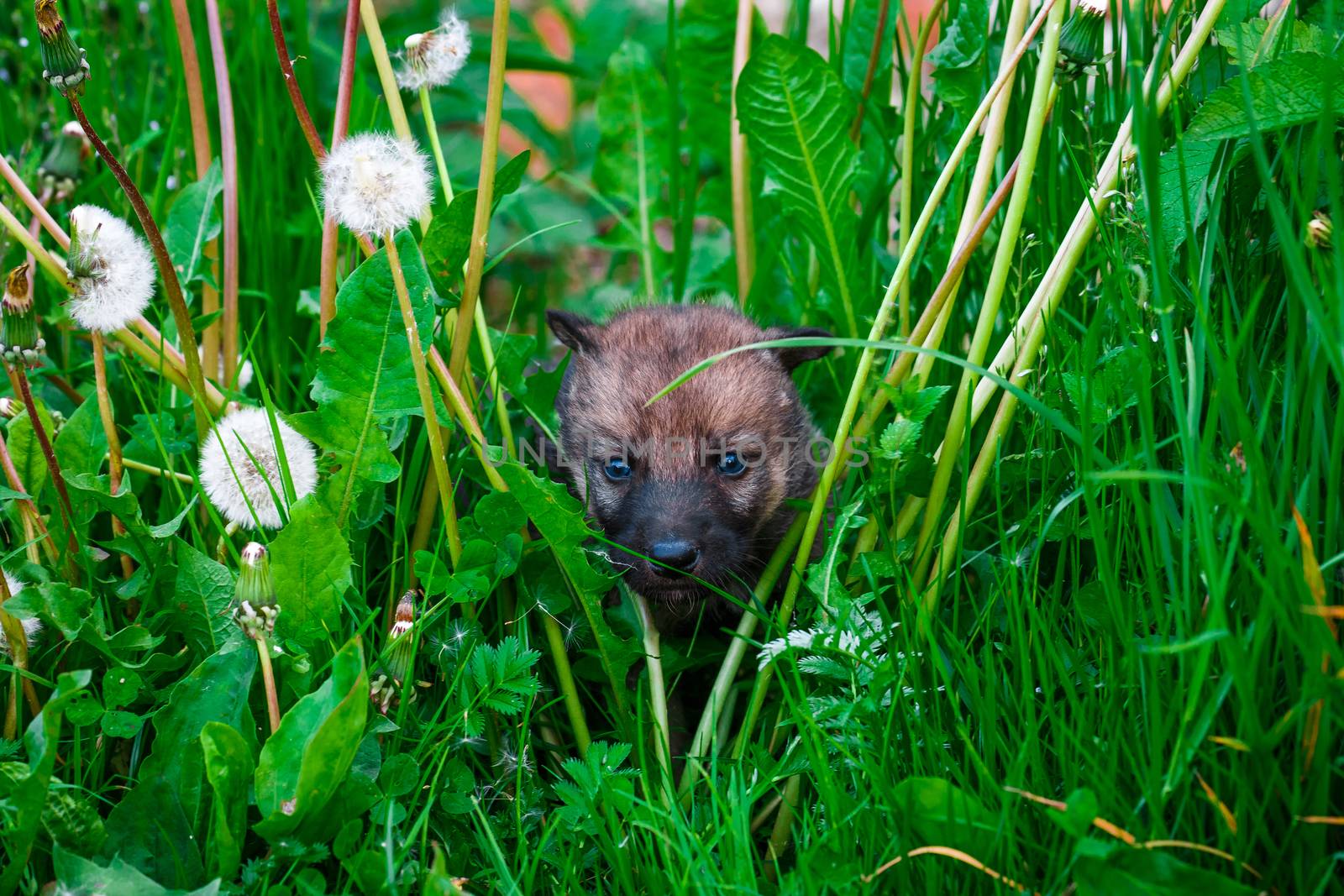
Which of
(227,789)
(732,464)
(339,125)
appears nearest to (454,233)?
(339,125)

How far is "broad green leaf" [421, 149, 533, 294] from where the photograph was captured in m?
2.53

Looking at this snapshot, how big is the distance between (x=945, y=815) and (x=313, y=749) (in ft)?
3.46

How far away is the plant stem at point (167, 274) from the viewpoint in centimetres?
204

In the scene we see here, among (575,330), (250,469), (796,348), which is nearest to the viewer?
(250,469)

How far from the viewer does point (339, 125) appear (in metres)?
2.44

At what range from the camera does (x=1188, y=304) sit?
7.64 ft

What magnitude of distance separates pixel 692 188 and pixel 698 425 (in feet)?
3.89

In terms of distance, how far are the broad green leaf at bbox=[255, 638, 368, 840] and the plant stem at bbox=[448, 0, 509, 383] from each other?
856 millimetres

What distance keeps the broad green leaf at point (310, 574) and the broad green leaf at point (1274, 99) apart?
6.07 ft

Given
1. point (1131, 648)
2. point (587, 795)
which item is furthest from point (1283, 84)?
point (587, 795)

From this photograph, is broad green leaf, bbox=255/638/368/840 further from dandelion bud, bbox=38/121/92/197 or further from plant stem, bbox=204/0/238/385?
dandelion bud, bbox=38/121/92/197

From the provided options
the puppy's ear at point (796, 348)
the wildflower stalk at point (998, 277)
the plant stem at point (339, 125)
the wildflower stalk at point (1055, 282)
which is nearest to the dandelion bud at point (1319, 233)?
the wildflower stalk at point (1055, 282)

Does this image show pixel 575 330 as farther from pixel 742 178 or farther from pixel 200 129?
pixel 200 129

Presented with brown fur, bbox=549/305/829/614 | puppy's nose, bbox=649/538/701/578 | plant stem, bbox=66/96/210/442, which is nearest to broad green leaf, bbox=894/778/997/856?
puppy's nose, bbox=649/538/701/578
